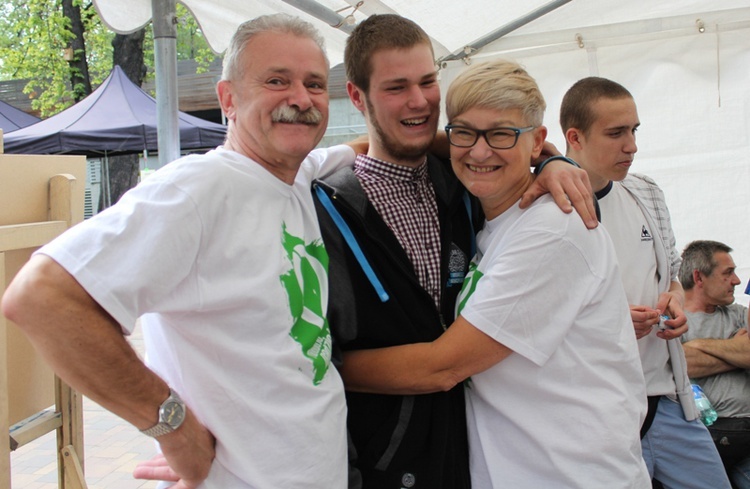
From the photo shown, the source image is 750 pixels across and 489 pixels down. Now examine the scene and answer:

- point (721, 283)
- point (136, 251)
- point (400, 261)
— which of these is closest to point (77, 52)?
point (721, 283)

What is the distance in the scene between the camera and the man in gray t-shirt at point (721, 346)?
123 inches

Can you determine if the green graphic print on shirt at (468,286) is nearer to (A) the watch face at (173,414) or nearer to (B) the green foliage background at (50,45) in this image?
(A) the watch face at (173,414)

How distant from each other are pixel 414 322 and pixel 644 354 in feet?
3.70

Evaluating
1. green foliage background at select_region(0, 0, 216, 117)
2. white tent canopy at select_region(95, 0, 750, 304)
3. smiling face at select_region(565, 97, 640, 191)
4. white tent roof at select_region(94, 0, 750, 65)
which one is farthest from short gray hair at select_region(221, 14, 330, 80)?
green foliage background at select_region(0, 0, 216, 117)

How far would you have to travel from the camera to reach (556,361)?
161cm

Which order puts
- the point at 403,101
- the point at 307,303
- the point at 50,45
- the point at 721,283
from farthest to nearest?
the point at 50,45 < the point at 721,283 < the point at 403,101 < the point at 307,303

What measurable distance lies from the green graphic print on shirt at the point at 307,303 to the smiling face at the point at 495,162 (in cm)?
49

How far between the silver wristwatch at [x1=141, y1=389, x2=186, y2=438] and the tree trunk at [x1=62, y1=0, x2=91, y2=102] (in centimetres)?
1499

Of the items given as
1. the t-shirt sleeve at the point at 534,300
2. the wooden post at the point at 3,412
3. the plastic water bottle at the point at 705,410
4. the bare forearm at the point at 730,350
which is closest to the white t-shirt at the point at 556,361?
the t-shirt sleeve at the point at 534,300

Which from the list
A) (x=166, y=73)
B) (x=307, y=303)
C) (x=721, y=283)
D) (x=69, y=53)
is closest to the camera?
(x=307, y=303)

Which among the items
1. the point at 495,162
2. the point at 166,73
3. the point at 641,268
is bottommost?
the point at 641,268

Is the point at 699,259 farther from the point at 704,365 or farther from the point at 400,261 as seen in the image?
the point at 400,261

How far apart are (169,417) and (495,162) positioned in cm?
102

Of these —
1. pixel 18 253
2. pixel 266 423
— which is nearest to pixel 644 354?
pixel 266 423
